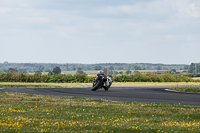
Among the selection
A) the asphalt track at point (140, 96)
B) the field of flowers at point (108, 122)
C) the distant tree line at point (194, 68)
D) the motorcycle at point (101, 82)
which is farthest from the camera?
the distant tree line at point (194, 68)

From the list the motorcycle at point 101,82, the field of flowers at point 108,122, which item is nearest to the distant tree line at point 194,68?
the motorcycle at point 101,82

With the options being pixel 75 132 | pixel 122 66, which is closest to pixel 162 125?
pixel 75 132

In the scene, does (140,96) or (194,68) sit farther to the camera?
(194,68)

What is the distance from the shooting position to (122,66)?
612 ft

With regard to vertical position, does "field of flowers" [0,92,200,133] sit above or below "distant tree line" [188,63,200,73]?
below

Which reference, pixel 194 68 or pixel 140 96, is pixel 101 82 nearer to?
pixel 140 96

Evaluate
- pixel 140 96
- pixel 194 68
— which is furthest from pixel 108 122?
pixel 194 68

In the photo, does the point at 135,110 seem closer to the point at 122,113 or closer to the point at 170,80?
the point at 122,113

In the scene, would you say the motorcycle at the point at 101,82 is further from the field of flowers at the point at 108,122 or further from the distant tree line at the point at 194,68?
the distant tree line at the point at 194,68

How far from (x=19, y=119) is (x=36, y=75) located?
46766 millimetres

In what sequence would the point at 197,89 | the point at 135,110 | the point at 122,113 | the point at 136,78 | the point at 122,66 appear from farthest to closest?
the point at 122,66
the point at 136,78
the point at 197,89
the point at 135,110
the point at 122,113

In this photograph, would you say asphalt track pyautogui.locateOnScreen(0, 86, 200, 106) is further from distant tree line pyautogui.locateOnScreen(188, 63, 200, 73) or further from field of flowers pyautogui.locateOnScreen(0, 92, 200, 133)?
distant tree line pyautogui.locateOnScreen(188, 63, 200, 73)

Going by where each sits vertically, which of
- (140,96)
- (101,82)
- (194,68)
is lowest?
(140,96)

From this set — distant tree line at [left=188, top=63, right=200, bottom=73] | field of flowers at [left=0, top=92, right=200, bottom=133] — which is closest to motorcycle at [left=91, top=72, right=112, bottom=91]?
field of flowers at [left=0, top=92, right=200, bottom=133]
